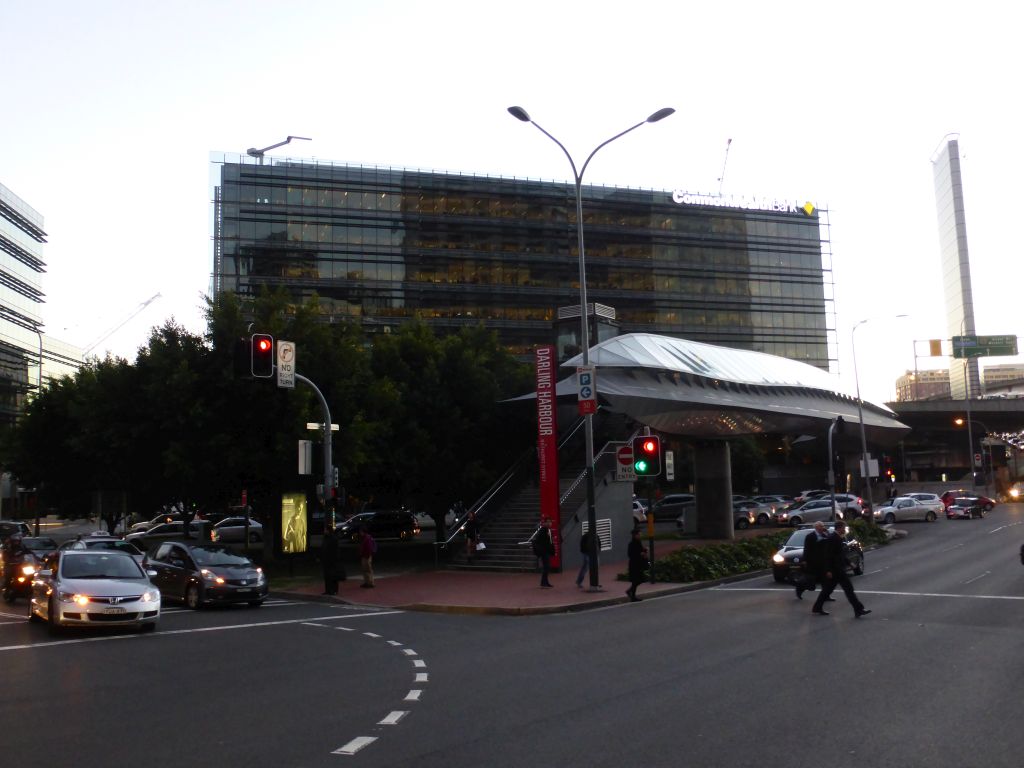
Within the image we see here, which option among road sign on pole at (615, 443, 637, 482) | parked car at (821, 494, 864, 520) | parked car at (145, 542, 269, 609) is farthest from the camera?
parked car at (821, 494, 864, 520)

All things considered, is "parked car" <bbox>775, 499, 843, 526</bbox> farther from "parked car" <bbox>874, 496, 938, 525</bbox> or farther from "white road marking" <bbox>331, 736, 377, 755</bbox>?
"white road marking" <bbox>331, 736, 377, 755</bbox>

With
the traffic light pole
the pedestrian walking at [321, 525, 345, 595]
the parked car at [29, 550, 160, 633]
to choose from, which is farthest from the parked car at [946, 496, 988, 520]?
the parked car at [29, 550, 160, 633]

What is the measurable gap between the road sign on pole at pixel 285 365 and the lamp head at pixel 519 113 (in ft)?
25.8

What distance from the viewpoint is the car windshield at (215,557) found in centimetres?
2098

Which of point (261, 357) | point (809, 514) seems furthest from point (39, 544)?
point (809, 514)

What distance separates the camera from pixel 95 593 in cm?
1529

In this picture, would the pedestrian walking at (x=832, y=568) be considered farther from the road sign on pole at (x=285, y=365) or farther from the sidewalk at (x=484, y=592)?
the road sign on pole at (x=285, y=365)

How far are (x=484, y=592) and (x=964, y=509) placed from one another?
39.6m

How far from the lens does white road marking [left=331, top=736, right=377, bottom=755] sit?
24.7 ft

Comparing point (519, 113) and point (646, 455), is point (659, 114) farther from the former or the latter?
point (646, 455)

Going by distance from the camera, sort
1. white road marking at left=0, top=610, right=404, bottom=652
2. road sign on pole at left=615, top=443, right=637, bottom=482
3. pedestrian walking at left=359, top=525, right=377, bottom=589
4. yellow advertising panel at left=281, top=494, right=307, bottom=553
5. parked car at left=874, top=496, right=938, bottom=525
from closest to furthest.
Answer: white road marking at left=0, top=610, right=404, bottom=652, road sign on pole at left=615, top=443, right=637, bottom=482, pedestrian walking at left=359, top=525, right=377, bottom=589, yellow advertising panel at left=281, top=494, right=307, bottom=553, parked car at left=874, top=496, right=938, bottom=525

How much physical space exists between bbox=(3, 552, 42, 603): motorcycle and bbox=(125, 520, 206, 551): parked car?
22033mm

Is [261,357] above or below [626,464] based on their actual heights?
above

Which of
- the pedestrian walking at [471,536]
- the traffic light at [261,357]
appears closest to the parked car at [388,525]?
the pedestrian walking at [471,536]
